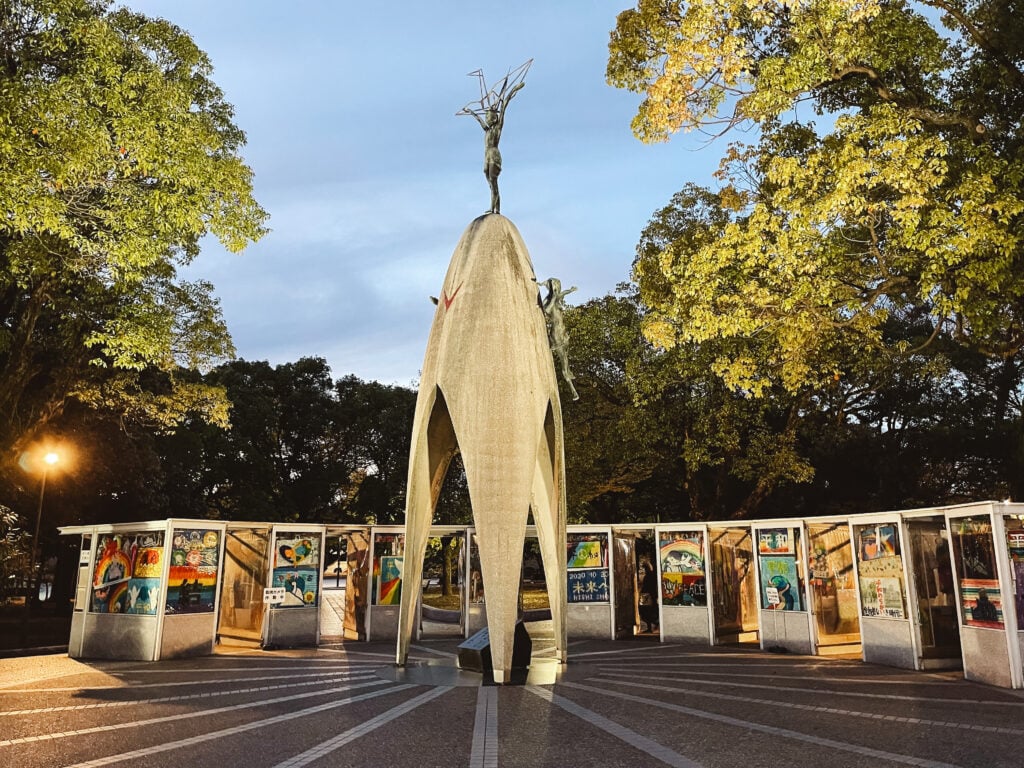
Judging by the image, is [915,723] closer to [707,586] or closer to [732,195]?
[707,586]

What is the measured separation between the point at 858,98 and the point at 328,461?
92.2 feet

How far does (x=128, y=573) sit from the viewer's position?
1362 cm

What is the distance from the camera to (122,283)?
15.8 metres

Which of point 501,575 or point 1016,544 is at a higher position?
point 1016,544

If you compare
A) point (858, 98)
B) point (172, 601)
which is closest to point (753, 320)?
point (858, 98)

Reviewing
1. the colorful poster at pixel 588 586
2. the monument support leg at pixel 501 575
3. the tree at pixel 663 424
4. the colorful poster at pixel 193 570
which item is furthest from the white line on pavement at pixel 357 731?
the tree at pixel 663 424

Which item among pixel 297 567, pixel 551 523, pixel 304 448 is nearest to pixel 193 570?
pixel 297 567

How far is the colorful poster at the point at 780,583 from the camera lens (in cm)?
1476

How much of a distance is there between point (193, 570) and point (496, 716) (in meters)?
8.25

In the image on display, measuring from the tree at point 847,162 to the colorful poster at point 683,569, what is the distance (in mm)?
3986

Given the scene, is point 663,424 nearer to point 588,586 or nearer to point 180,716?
point 588,586

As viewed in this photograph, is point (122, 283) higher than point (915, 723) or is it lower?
higher

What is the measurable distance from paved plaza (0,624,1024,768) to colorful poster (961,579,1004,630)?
3.18ft

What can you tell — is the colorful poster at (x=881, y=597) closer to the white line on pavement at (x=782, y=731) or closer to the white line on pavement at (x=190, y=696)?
the white line on pavement at (x=782, y=731)
